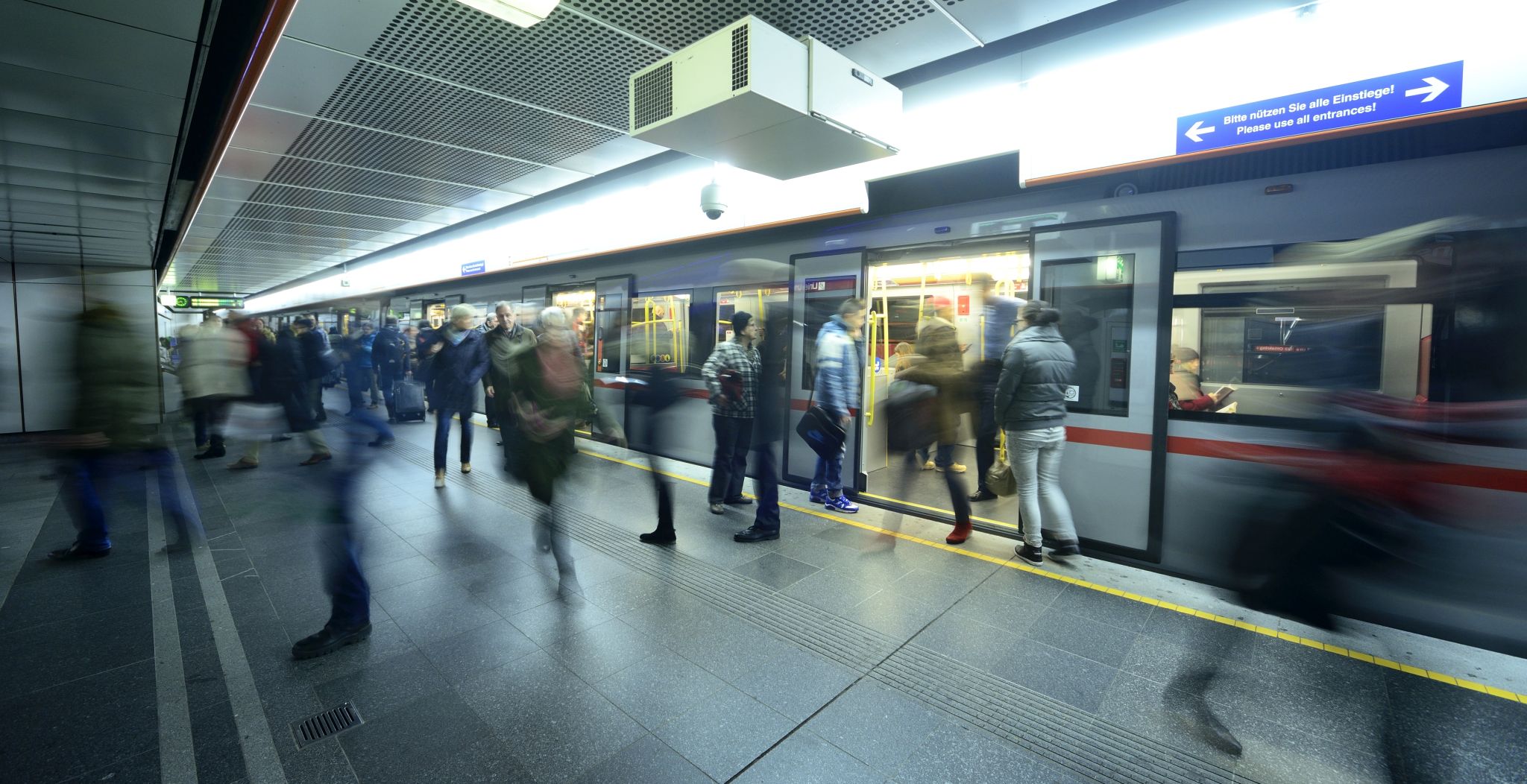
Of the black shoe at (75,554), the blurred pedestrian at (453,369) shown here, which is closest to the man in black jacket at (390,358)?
the blurred pedestrian at (453,369)

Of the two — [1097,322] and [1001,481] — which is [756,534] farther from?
[1097,322]

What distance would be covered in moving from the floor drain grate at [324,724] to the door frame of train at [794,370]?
376 centimetres

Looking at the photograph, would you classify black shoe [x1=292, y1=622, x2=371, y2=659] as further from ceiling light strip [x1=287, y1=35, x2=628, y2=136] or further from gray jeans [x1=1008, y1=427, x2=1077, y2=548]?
gray jeans [x1=1008, y1=427, x2=1077, y2=548]

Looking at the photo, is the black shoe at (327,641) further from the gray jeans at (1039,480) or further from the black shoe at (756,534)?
the gray jeans at (1039,480)

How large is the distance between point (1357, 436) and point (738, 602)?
2.80 meters

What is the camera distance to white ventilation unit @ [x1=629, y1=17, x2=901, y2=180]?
9.89ft

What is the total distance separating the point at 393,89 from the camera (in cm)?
420

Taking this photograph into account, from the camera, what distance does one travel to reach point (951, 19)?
3.35 metres

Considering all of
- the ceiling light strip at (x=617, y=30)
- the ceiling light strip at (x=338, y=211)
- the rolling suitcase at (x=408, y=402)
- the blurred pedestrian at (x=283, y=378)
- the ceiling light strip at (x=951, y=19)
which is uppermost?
the ceiling light strip at (x=338, y=211)

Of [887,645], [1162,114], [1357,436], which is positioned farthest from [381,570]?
[1162,114]

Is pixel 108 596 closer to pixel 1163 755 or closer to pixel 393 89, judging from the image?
pixel 393 89

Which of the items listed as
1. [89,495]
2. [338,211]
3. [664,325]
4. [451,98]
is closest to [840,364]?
[664,325]

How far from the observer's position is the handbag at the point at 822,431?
15.4 feet

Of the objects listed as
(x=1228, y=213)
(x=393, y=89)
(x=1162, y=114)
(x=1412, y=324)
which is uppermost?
(x=393, y=89)
